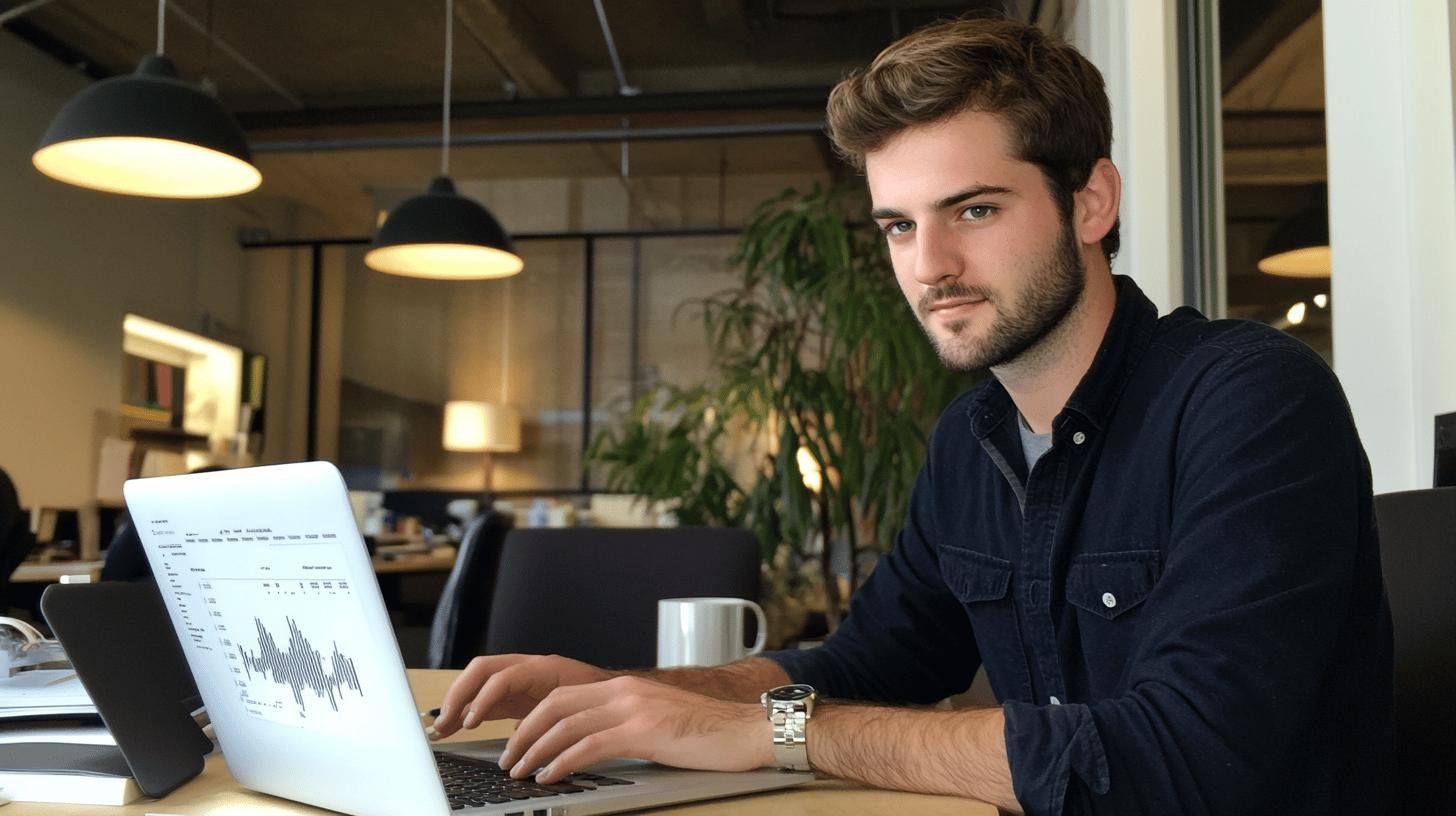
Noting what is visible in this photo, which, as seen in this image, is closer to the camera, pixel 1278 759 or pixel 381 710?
pixel 381 710

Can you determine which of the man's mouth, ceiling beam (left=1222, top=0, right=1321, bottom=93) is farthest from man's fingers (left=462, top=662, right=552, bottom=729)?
ceiling beam (left=1222, top=0, right=1321, bottom=93)

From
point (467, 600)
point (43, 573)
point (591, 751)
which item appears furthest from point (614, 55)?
point (591, 751)

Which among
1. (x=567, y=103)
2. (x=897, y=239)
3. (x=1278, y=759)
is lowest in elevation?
(x=1278, y=759)

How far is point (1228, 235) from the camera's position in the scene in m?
2.56

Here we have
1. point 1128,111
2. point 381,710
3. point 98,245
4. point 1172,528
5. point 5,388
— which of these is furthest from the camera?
point 98,245

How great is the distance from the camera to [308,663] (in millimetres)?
855

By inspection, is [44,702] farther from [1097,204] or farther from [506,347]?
[506,347]

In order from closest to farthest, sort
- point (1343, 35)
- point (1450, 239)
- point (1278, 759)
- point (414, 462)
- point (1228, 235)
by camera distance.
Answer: point (1278, 759)
point (1450, 239)
point (1343, 35)
point (1228, 235)
point (414, 462)

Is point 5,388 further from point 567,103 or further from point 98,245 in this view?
point 567,103

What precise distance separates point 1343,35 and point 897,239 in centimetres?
83

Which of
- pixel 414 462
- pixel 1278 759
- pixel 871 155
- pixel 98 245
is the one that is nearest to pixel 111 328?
pixel 98 245

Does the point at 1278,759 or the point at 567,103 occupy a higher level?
the point at 567,103

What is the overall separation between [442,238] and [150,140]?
1526 millimetres

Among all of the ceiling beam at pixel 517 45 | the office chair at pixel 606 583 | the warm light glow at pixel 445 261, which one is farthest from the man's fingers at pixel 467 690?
the ceiling beam at pixel 517 45
